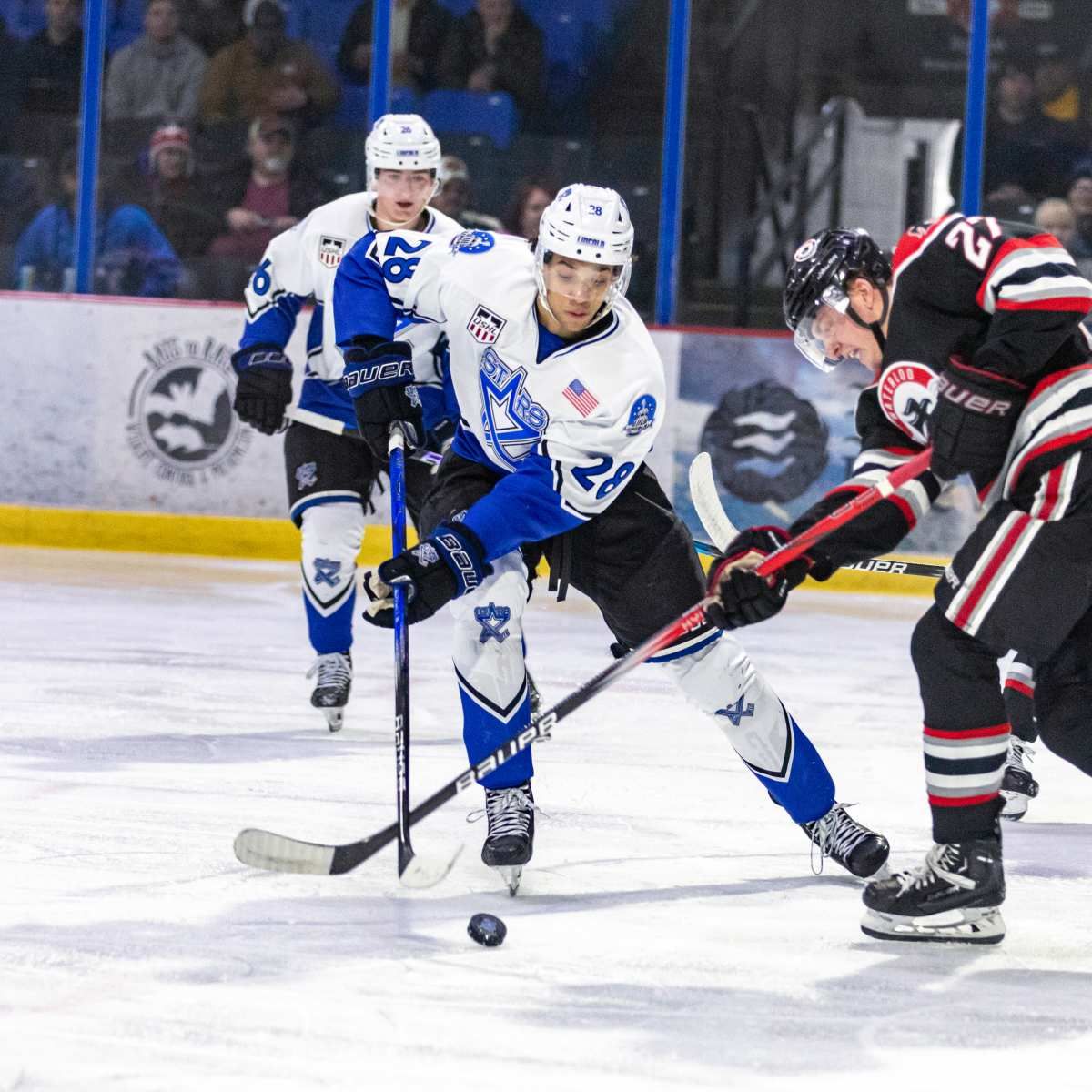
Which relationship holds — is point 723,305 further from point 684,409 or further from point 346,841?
point 346,841

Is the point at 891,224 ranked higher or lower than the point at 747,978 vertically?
higher

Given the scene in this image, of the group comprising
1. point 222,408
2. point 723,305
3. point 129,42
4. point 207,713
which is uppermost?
point 129,42

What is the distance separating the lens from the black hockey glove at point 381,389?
3.14 metres

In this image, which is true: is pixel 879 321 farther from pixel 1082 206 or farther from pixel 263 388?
pixel 1082 206

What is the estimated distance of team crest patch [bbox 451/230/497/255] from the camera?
289 centimetres

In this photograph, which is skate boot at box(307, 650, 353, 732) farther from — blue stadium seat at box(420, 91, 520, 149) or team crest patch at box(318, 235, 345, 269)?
blue stadium seat at box(420, 91, 520, 149)

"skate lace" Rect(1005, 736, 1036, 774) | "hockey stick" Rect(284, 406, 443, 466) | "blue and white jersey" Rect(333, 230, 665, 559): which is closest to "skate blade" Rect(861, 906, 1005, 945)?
"blue and white jersey" Rect(333, 230, 665, 559)

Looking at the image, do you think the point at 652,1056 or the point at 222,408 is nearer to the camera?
the point at 652,1056

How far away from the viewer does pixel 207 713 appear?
3.82m

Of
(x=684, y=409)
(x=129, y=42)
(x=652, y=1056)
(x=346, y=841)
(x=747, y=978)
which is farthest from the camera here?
(x=129, y=42)

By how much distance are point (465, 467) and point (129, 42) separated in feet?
14.3

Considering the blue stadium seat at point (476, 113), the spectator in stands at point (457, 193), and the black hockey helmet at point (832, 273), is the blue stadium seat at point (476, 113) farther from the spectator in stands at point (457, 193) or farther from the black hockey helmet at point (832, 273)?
the black hockey helmet at point (832, 273)

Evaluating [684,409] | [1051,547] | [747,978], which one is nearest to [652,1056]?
[747,978]

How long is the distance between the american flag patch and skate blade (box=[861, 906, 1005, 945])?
0.78 metres
